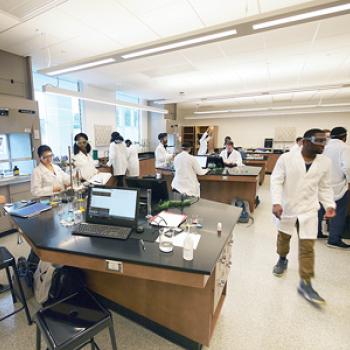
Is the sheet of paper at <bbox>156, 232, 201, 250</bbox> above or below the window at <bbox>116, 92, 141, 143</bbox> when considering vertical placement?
below

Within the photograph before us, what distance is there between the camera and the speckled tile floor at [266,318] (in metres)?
Answer: 1.66

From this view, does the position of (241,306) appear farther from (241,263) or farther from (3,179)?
(3,179)

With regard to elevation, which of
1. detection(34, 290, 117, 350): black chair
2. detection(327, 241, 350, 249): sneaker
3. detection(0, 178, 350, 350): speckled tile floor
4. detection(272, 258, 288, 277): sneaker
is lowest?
detection(0, 178, 350, 350): speckled tile floor

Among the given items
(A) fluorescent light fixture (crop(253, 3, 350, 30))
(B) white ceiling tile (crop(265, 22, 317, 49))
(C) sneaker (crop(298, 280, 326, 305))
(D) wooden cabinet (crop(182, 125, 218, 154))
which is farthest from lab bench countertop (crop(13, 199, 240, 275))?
(D) wooden cabinet (crop(182, 125, 218, 154))

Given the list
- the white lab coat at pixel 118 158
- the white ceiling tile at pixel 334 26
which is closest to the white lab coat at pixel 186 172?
the white lab coat at pixel 118 158

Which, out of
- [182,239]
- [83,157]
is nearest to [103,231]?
[182,239]

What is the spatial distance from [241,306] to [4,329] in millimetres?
1989

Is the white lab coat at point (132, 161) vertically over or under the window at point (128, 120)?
under

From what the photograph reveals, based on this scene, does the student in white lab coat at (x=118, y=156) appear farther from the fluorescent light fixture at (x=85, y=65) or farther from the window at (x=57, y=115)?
the fluorescent light fixture at (x=85, y=65)

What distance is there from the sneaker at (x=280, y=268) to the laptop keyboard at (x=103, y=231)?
1.84 meters

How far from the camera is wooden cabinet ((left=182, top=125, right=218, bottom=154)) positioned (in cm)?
1028

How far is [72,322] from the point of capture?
1232 millimetres

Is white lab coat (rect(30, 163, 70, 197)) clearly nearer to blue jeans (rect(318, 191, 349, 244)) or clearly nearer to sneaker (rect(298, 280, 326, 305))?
sneaker (rect(298, 280, 326, 305))

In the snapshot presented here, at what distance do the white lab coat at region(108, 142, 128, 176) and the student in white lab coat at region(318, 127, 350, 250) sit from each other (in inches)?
159
